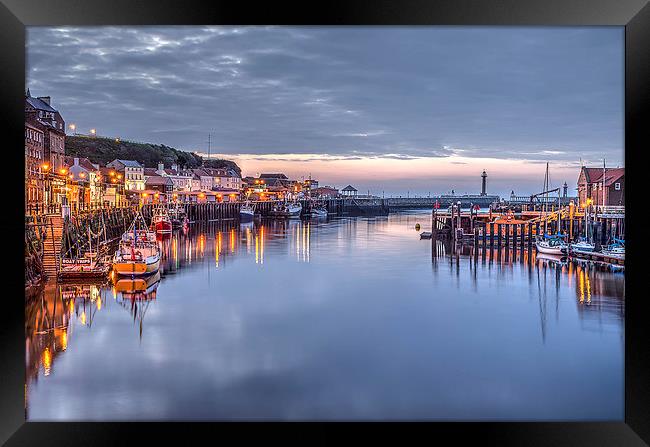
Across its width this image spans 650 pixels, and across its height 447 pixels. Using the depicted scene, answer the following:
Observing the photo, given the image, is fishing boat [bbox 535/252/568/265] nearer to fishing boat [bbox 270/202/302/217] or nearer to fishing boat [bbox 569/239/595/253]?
fishing boat [bbox 569/239/595/253]

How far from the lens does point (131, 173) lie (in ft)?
142

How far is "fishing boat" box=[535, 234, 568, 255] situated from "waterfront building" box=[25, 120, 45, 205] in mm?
15069

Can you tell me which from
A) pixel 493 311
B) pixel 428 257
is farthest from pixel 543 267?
pixel 493 311

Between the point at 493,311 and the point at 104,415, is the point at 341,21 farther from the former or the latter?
the point at 493,311

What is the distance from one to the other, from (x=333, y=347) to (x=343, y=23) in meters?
5.31

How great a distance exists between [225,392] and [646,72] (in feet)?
15.5

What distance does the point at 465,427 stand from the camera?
3607mm

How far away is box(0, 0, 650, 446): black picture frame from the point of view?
3.57 metres

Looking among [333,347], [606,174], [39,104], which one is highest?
[39,104]

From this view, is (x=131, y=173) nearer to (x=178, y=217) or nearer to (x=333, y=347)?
(x=178, y=217)

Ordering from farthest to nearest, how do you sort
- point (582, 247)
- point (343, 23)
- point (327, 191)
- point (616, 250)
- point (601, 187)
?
point (327, 191) < point (601, 187) < point (582, 247) < point (616, 250) < point (343, 23)

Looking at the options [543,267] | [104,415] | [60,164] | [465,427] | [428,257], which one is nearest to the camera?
[465,427]

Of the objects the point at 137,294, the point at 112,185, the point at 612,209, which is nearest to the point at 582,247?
the point at 612,209

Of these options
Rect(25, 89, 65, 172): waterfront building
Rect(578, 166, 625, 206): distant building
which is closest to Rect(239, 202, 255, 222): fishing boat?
Rect(25, 89, 65, 172): waterfront building
